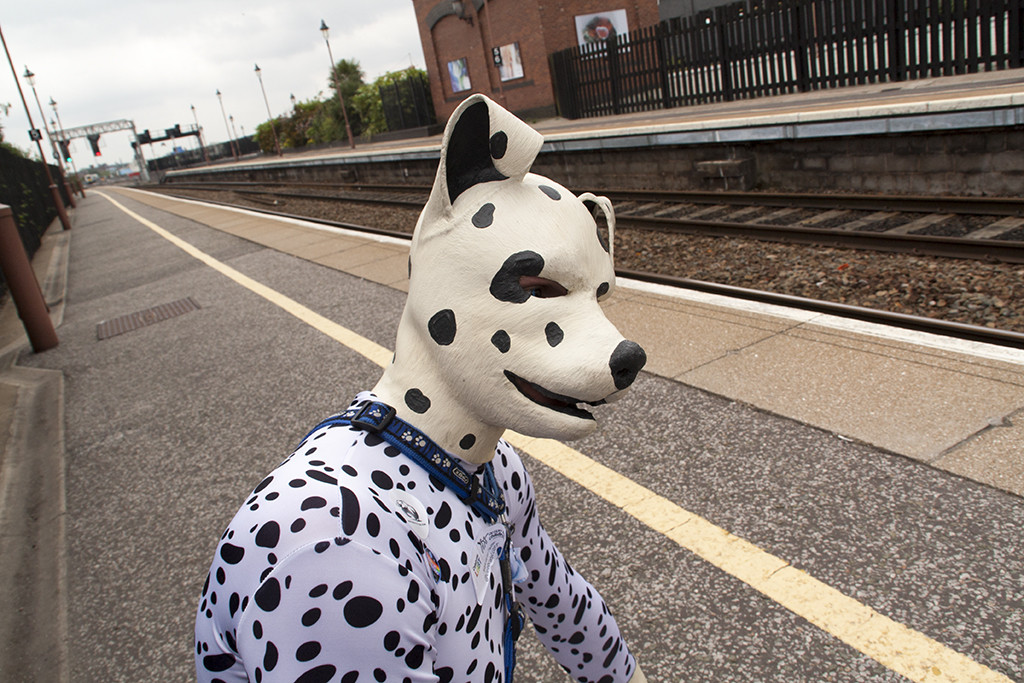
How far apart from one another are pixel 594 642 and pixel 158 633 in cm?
212

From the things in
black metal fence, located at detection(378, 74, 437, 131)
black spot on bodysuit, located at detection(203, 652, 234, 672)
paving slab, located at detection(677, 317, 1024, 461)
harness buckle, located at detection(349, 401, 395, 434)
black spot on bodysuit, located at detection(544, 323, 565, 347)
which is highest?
black metal fence, located at detection(378, 74, 437, 131)

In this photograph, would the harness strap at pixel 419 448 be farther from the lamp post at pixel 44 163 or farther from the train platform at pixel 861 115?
the lamp post at pixel 44 163

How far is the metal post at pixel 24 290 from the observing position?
8070 millimetres

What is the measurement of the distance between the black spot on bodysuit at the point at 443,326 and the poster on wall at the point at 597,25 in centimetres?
3188

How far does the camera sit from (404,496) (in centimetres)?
128

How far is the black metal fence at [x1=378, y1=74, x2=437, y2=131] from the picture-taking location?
39938 mm

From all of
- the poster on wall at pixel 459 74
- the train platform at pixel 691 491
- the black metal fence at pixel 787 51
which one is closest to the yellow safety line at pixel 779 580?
the train platform at pixel 691 491

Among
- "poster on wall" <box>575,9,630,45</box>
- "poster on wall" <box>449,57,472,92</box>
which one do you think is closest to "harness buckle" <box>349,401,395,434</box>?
"poster on wall" <box>575,9,630,45</box>

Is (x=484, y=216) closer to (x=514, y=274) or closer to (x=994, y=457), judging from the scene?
(x=514, y=274)

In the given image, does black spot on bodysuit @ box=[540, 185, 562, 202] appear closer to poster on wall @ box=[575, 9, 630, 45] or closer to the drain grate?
the drain grate

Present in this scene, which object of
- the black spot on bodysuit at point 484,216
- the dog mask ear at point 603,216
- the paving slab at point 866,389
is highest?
the black spot on bodysuit at point 484,216

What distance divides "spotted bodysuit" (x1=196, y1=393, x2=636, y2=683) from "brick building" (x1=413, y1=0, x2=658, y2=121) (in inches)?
1118

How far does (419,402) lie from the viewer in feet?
4.58

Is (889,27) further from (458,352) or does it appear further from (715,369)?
(458,352)
